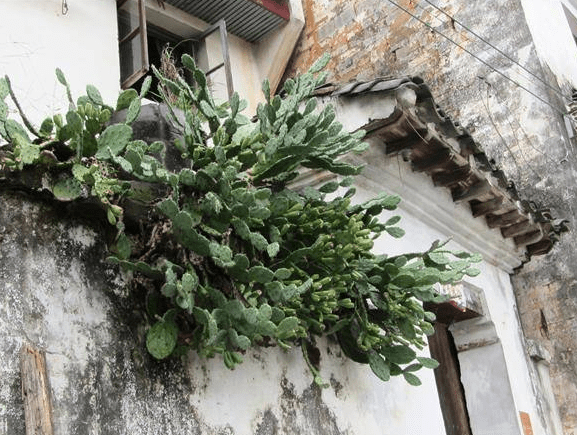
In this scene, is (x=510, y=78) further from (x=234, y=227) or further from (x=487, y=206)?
(x=234, y=227)

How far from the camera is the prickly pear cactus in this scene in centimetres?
276

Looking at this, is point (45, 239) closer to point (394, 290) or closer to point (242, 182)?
point (242, 182)

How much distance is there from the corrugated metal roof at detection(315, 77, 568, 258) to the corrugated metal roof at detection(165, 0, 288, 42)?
3.35 meters

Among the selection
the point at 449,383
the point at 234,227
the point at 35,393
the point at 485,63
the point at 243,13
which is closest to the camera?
the point at 35,393

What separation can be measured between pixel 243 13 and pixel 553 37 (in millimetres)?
3281

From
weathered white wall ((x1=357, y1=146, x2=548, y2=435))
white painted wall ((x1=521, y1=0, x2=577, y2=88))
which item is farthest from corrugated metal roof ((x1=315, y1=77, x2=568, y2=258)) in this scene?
white painted wall ((x1=521, y1=0, x2=577, y2=88))

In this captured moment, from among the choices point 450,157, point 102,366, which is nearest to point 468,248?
point 450,157

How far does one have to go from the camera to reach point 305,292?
329cm

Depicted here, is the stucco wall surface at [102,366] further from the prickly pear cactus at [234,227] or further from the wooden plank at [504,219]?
the wooden plank at [504,219]

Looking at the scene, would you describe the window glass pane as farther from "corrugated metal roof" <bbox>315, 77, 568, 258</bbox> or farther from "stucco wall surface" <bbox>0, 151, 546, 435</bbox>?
"stucco wall surface" <bbox>0, 151, 546, 435</bbox>

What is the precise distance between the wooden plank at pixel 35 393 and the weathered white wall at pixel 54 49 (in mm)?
3367

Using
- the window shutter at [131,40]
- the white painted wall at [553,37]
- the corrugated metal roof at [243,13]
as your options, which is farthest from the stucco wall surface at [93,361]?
the white painted wall at [553,37]

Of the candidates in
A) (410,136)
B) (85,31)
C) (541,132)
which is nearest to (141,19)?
(85,31)

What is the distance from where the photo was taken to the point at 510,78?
7.06 meters
